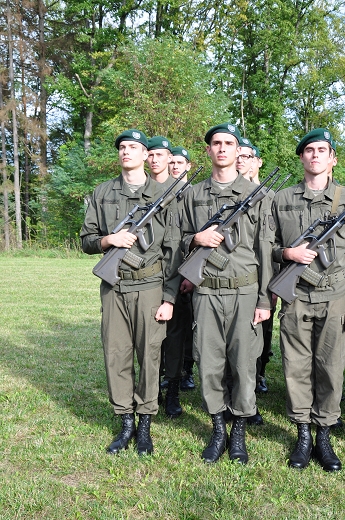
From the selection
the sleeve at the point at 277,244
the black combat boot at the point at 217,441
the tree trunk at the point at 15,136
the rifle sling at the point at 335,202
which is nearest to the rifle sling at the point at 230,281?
the sleeve at the point at 277,244

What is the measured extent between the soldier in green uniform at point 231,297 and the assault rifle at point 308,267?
0.14 meters

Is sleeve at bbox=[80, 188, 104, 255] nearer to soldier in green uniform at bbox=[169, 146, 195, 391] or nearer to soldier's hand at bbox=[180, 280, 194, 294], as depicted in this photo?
soldier's hand at bbox=[180, 280, 194, 294]

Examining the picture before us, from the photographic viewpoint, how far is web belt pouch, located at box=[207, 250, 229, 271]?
12.8 feet

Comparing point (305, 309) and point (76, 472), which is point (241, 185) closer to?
point (305, 309)

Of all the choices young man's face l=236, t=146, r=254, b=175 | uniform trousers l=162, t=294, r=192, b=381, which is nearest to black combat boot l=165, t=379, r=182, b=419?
uniform trousers l=162, t=294, r=192, b=381

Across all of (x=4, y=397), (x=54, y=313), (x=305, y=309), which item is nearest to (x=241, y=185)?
(x=305, y=309)

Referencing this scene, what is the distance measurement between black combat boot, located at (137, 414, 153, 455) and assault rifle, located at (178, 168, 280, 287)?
1281mm

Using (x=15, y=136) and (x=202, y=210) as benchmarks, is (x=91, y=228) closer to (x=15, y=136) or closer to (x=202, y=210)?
(x=202, y=210)

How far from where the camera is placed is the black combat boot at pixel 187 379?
5.84 m

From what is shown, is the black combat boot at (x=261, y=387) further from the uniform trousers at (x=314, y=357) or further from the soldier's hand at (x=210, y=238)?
the soldier's hand at (x=210, y=238)

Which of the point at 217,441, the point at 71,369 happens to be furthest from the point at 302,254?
the point at 71,369

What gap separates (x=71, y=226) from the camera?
26.7 m

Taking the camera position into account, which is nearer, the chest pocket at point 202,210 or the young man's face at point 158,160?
the chest pocket at point 202,210

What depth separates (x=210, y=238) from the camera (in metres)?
3.84
